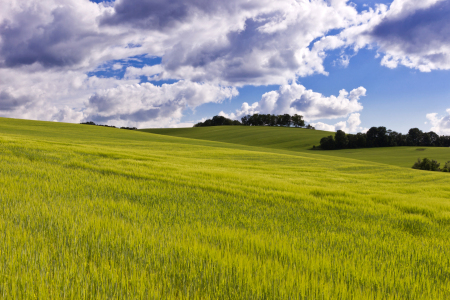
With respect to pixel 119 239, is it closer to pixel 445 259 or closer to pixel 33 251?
pixel 33 251

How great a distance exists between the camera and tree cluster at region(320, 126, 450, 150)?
86250mm

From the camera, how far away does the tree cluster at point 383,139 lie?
86.2m

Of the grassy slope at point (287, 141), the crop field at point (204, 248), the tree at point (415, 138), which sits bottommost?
the crop field at point (204, 248)

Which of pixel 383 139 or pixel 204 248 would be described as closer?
pixel 204 248

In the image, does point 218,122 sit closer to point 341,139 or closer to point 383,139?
point 341,139

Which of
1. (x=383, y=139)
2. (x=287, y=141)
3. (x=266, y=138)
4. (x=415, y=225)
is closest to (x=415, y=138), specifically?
(x=383, y=139)

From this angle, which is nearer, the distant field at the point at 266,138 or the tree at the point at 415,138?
the distant field at the point at 266,138

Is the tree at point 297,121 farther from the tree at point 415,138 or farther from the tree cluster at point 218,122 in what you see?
the tree at point 415,138

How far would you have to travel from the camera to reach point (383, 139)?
298ft

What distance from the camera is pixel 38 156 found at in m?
11.3

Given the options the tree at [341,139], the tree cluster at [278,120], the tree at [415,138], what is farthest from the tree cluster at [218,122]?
the tree at [415,138]

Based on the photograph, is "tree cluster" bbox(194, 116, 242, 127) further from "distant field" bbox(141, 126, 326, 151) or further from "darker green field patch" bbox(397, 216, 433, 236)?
"darker green field patch" bbox(397, 216, 433, 236)

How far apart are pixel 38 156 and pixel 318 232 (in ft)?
40.6

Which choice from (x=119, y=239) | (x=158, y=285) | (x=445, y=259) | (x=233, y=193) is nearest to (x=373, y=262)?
(x=445, y=259)
